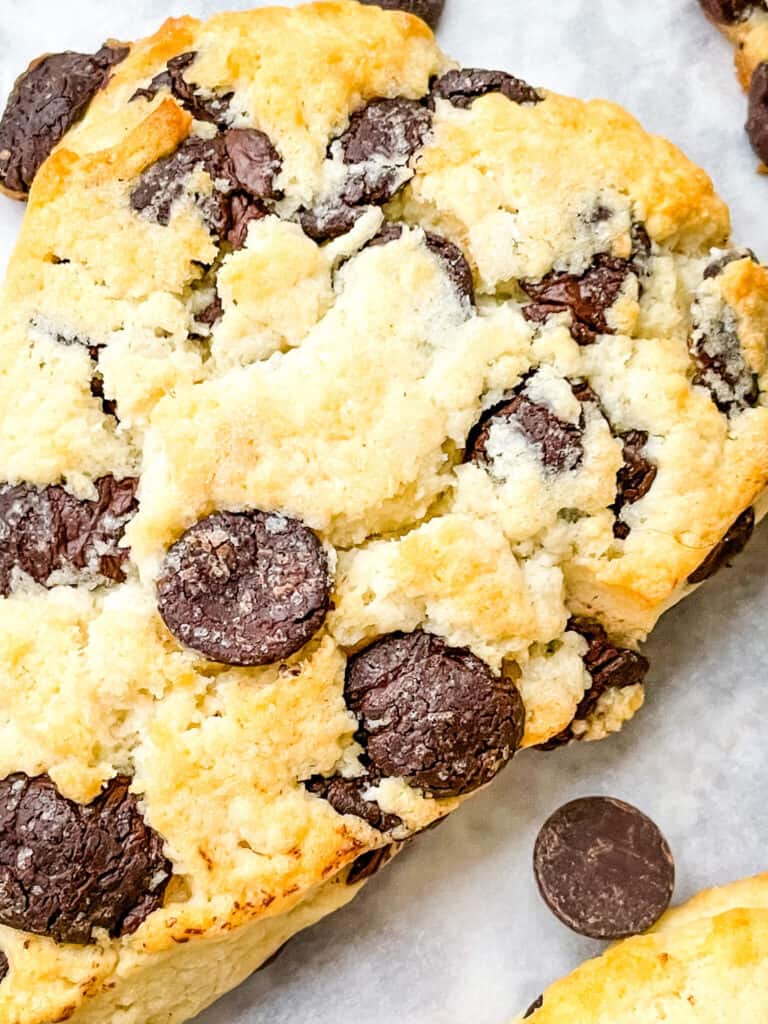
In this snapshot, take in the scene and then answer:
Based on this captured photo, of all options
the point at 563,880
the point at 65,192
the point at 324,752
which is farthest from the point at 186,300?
the point at 563,880

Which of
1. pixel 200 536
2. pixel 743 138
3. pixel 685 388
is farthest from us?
pixel 743 138

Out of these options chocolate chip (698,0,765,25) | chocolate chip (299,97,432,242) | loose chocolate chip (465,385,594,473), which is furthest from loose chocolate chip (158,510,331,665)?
chocolate chip (698,0,765,25)

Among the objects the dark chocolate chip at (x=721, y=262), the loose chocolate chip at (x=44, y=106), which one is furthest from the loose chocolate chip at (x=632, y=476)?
the loose chocolate chip at (x=44, y=106)

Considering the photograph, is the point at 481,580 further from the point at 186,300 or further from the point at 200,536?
the point at 186,300

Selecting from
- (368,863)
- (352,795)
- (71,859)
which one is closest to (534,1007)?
(368,863)

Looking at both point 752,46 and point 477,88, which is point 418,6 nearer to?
point 477,88

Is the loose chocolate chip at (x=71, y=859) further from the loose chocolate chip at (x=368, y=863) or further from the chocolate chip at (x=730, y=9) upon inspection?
the chocolate chip at (x=730, y=9)
